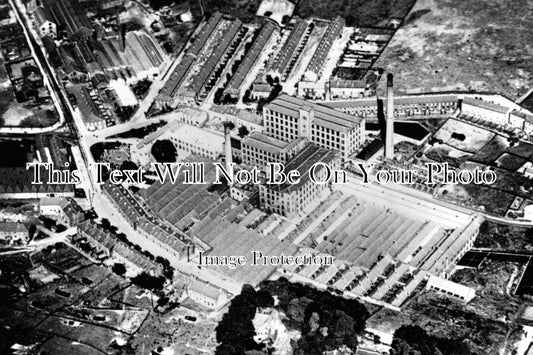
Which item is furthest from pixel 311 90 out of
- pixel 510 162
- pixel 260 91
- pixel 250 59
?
pixel 510 162

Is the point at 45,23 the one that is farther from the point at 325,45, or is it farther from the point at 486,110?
the point at 486,110

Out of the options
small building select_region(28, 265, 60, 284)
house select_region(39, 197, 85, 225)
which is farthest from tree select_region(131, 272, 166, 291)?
house select_region(39, 197, 85, 225)

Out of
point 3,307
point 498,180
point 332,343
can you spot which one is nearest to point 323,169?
point 498,180

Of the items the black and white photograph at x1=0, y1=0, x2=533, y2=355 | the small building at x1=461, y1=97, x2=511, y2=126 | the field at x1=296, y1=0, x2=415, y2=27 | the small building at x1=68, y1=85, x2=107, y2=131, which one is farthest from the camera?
the field at x1=296, y1=0, x2=415, y2=27

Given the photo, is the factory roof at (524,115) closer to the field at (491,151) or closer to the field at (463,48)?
the field at (491,151)

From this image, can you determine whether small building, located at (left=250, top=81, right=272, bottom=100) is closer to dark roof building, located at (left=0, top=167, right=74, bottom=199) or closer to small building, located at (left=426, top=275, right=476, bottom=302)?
dark roof building, located at (left=0, top=167, right=74, bottom=199)

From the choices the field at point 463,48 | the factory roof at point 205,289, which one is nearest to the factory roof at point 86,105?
the field at point 463,48
